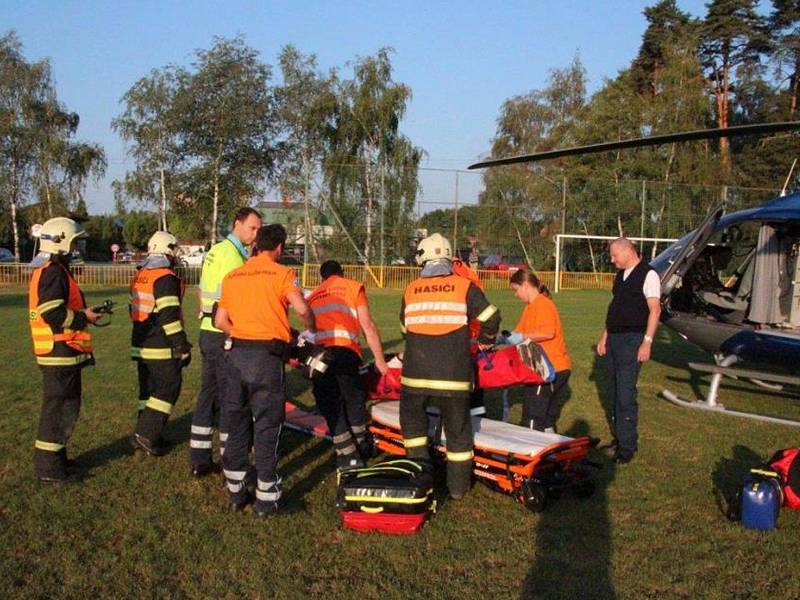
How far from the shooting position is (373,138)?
1548 inches

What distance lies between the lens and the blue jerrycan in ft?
17.4

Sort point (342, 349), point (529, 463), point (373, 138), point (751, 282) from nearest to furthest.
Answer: point (529, 463) → point (342, 349) → point (751, 282) → point (373, 138)

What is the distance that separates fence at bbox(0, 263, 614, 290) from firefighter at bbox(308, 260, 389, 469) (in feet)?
80.2

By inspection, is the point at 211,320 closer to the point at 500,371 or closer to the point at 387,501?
the point at 387,501

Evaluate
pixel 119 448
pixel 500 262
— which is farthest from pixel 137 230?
pixel 119 448

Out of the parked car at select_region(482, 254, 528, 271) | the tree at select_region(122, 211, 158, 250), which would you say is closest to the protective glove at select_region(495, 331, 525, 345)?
the parked car at select_region(482, 254, 528, 271)

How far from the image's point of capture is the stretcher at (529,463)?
5641 mm

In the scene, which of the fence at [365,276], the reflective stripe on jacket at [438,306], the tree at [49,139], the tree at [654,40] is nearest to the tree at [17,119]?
the tree at [49,139]

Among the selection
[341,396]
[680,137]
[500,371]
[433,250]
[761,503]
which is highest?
[680,137]

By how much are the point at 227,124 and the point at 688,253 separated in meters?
32.2

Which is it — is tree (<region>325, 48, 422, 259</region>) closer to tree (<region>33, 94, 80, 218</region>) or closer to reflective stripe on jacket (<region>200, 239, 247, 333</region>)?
tree (<region>33, 94, 80, 218</region>)

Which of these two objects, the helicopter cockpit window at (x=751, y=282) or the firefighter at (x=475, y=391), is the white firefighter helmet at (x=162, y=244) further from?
the helicopter cockpit window at (x=751, y=282)

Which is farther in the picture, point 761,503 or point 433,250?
point 433,250

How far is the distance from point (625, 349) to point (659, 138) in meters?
2.13
